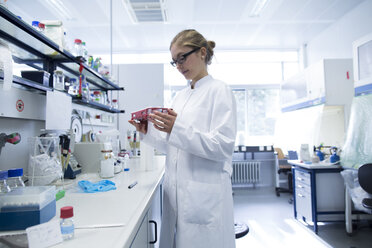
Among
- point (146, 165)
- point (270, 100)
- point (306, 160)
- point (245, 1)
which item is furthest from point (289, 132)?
point (146, 165)

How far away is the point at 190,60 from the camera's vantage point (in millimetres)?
1057

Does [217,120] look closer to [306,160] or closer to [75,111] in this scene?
[75,111]

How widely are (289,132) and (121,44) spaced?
3.86 meters

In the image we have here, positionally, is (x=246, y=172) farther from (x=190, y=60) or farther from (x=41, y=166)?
(x=41, y=166)

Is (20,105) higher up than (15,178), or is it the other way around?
(20,105)

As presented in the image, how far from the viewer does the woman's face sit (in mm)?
1047

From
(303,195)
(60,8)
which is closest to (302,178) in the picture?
(303,195)

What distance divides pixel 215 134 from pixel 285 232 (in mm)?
2318

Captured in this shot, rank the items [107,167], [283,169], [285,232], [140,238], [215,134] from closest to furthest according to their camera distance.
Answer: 1. [140,238]
2. [215,134]
3. [107,167]
4. [285,232]
5. [283,169]

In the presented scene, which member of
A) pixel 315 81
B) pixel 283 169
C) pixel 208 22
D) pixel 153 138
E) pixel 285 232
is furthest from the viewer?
pixel 283 169

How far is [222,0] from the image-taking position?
10.4 ft

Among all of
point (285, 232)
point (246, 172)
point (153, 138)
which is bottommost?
point (285, 232)

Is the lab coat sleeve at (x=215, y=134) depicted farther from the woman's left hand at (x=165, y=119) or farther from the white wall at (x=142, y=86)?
the white wall at (x=142, y=86)

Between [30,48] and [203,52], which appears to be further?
[30,48]
